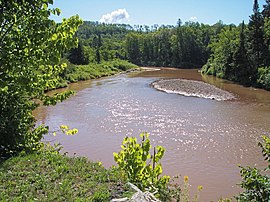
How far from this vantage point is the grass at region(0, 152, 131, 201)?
4.94 metres

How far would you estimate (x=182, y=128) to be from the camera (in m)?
16.9

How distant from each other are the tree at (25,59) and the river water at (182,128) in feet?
5.96

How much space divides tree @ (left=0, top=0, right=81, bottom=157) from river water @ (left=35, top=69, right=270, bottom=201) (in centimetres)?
182

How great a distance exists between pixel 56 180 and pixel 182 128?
39.6ft

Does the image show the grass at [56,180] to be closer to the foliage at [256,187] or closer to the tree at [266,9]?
the foliage at [256,187]

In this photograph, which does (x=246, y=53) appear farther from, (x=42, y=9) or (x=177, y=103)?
(x=42, y=9)

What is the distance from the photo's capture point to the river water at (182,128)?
11.9m

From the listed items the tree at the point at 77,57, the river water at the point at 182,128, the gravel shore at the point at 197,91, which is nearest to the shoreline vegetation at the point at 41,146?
the river water at the point at 182,128

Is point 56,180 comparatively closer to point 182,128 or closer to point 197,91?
point 182,128

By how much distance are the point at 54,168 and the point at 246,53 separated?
109 ft

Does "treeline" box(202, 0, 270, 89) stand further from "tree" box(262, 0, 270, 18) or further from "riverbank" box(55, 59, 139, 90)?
"riverbank" box(55, 59, 139, 90)

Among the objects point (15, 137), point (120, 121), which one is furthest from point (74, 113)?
point (15, 137)

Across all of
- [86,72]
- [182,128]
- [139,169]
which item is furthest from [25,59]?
[86,72]

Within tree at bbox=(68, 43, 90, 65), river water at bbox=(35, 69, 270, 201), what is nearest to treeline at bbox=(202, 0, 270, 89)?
→ river water at bbox=(35, 69, 270, 201)
